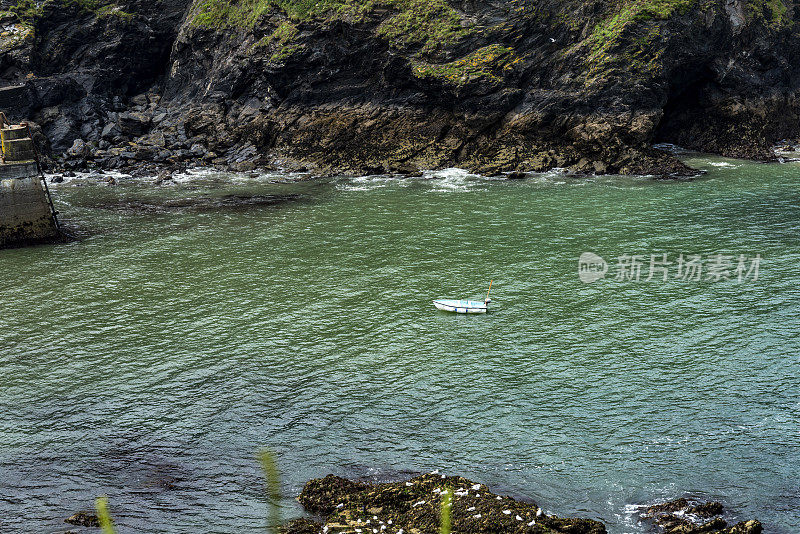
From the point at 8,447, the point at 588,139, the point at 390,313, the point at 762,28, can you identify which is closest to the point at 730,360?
the point at 390,313

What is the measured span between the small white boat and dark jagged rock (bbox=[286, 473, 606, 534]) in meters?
15.9

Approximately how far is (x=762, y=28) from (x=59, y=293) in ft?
269

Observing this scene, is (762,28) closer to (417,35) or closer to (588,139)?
(588,139)

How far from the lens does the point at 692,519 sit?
21.8 metres

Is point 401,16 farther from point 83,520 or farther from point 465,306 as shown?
point 83,520

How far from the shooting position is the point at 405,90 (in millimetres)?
84062

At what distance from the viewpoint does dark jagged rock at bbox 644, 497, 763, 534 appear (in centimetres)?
2069

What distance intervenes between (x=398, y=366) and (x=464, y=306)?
23.9 ft

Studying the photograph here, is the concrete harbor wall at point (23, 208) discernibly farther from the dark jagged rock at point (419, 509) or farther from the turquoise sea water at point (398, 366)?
the dark jagged rock at point (419, 509)

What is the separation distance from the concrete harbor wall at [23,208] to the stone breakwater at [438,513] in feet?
134

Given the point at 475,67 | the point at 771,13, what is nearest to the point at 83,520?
the point at 475,67

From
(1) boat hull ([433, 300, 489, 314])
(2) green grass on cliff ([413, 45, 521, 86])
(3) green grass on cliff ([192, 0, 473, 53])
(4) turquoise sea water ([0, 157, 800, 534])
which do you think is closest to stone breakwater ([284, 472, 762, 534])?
(4) turquoise sea water ([0, 157, 800, 534])

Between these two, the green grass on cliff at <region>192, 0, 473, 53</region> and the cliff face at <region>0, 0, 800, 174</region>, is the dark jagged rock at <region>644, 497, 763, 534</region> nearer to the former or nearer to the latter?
the cliff face at <region>0, 0, 800, 174</region>

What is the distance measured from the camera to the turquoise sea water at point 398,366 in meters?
24.7
